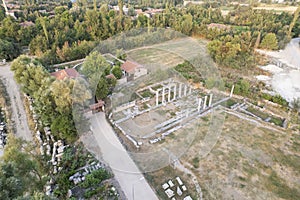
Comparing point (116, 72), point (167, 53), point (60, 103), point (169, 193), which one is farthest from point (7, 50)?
point (169, 193)

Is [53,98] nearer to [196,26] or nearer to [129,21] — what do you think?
[129,21]

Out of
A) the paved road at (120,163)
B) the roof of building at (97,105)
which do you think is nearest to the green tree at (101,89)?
the roof of building at (97,105)

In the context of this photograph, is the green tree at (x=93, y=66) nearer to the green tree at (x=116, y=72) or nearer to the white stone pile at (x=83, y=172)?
the green tree at (x=116, y=72)

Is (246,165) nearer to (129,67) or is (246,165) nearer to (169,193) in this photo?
(169,193)

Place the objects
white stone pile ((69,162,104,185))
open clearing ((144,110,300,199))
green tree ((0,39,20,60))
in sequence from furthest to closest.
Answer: green tree ((0,39,20,60))
white stone pile ((69,162,104,185))
open clearing ((144,110,300,199))

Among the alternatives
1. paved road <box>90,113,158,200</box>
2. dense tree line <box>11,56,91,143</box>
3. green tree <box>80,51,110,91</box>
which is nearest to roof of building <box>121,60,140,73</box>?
green tree <box>80,51,110,91</box>

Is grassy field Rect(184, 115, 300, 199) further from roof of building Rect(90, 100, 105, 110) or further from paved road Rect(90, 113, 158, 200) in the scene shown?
roof of building Rect(90, 100, 105, 110)

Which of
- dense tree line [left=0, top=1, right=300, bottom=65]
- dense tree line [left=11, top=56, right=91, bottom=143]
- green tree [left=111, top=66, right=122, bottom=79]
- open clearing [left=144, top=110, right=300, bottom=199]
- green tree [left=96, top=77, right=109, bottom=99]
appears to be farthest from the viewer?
dense tree line [left=0, top=1, right=300, bottom=65]

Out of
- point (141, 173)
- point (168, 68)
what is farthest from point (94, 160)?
point (168, 68)
